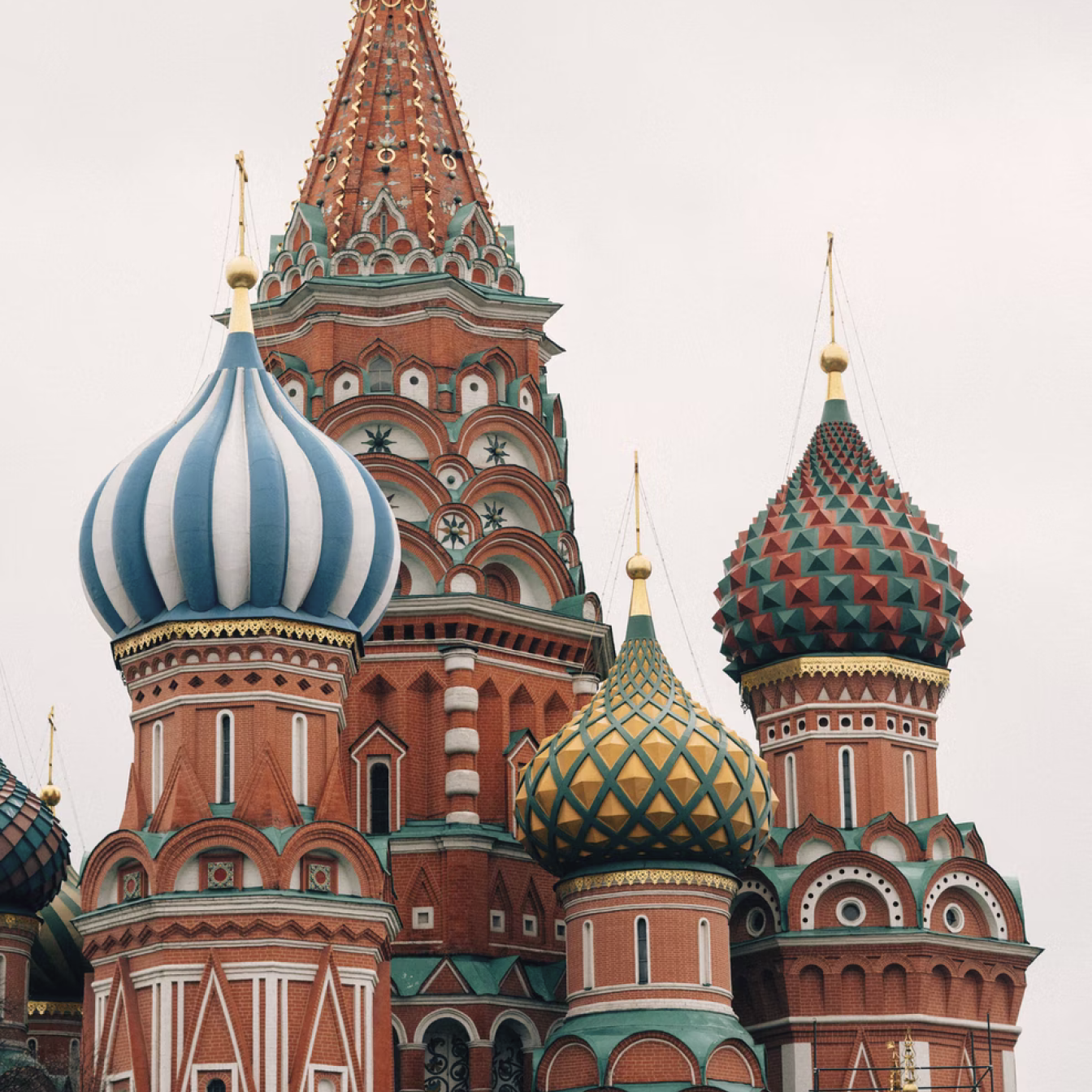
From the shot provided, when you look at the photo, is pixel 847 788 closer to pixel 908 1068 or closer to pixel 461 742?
pixel 461 742

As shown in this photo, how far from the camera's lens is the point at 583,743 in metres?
36.5

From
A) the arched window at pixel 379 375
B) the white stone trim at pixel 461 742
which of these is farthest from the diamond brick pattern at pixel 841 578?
the arched window at pixel 379 375

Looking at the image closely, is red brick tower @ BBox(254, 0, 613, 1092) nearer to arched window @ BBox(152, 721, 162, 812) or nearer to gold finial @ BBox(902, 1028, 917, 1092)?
arched window @ BBox(152, 721, 162, 812)

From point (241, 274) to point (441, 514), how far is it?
3967mm

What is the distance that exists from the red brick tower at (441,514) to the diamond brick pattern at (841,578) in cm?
196

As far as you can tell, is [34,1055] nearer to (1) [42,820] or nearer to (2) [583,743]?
(1) [42,820]

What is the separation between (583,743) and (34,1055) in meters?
8.24

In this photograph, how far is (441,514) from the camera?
3959 centimetres

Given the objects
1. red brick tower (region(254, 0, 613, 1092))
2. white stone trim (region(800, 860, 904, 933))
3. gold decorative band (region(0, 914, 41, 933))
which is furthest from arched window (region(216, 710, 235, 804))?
white stone trim (region(800, 860, 904, 933))

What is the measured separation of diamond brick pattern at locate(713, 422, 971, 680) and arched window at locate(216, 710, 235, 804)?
8.24m

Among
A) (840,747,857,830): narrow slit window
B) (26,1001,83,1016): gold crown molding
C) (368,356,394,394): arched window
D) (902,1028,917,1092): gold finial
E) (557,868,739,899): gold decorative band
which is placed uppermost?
(368,356,394,394): arched window

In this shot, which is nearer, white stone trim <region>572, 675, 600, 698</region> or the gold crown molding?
white stone trim <region>572, 675, 600, 698</region>

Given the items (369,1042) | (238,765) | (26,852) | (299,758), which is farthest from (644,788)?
(26,852)

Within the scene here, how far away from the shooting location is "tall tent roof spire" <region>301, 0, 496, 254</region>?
41.6m
